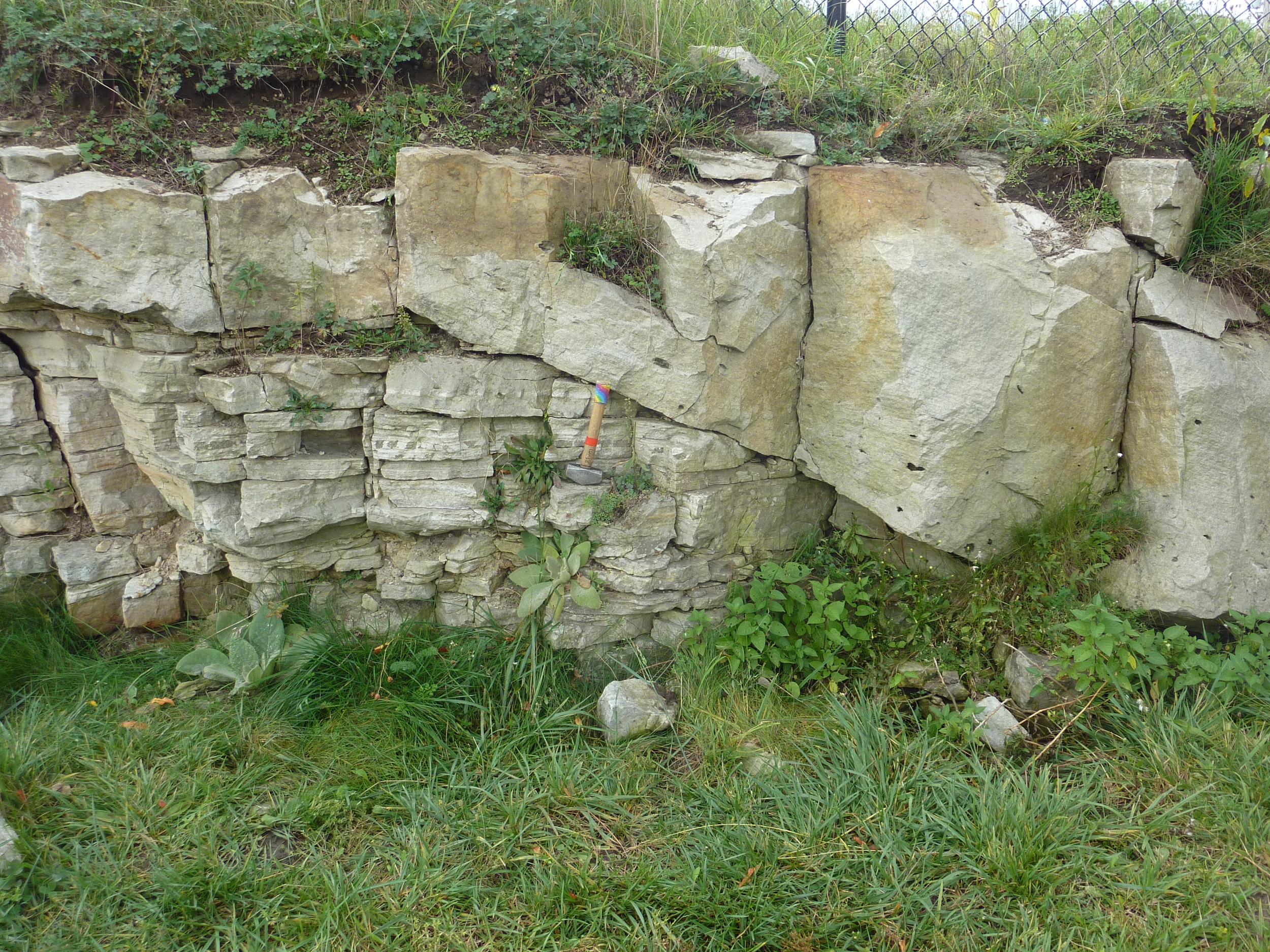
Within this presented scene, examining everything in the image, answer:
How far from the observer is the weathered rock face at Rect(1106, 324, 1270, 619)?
3146 millimetres

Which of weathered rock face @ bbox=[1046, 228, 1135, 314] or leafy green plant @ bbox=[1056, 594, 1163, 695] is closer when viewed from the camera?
leafy green plant @ bbox=[1056, 594, 1163, 695]

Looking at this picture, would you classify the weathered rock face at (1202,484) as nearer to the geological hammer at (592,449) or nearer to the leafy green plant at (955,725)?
the leafy green plant at (955,725)

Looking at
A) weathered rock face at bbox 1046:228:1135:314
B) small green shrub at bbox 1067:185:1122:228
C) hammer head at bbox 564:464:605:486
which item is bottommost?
hammer head at bbox 564:464:605:486

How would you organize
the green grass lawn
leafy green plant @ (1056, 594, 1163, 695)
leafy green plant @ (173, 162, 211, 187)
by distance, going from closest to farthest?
the green grass lawn < leafy green plant @ (1056, 594, 1163, 695) < leafy green plant @ (173, 162, 211, 187)

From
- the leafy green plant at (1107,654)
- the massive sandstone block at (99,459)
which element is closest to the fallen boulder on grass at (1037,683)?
the leafy green plant at (1107,654)

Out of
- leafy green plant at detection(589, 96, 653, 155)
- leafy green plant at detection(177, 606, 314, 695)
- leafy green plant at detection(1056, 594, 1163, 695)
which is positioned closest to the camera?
leafy green plant at detection(1056, 594, 1163, 695)

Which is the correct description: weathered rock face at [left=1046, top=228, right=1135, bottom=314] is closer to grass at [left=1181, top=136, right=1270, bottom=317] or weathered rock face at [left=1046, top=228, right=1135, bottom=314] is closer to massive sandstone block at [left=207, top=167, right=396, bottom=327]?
grass at [left=1181, top=136, right=1270, bottom=317]

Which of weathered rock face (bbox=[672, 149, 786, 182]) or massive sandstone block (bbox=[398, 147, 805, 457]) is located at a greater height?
weathered rock face (bbox=[672, 149, 786, 182])

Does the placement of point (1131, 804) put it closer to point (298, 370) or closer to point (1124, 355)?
point (1124, 355)

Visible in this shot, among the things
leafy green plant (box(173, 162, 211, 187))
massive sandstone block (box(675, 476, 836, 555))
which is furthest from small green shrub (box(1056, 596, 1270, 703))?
leafy green plant (box(173, 162, 211, 187))

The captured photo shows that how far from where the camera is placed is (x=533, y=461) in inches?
137

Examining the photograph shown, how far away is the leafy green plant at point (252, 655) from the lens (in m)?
3.22

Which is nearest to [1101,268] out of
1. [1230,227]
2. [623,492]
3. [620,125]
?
[1230,227]

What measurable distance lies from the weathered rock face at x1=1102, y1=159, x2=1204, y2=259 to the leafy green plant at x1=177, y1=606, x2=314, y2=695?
385 centimetres
